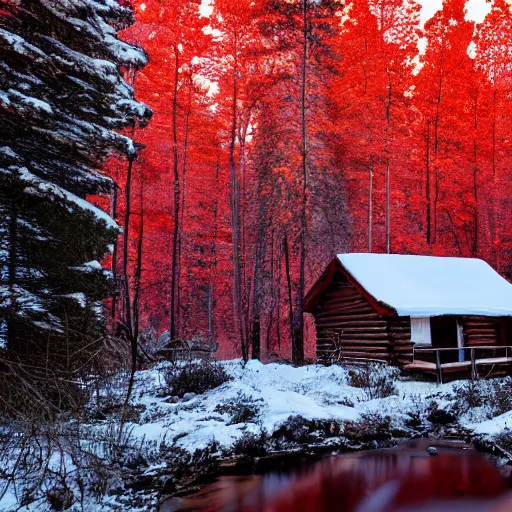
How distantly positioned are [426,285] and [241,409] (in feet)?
35.3

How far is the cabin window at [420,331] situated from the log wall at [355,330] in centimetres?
35

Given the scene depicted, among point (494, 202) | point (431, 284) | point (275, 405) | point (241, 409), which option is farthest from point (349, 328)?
point (494, 202)

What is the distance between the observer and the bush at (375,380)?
46.7 ft

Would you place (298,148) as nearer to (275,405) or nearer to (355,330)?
(355,330)

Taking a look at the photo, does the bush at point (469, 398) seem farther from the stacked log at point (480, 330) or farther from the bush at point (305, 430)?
the stacked log at point (480, 330)

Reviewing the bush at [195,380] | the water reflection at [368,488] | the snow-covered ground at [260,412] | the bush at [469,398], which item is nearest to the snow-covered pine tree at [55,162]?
the snow-covered ground at [260,412]

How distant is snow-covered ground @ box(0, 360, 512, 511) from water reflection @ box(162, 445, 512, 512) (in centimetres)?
102

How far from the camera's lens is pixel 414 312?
672 inches

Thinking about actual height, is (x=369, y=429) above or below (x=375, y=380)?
below

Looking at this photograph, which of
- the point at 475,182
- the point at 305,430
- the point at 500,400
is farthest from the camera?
the point at 475,182

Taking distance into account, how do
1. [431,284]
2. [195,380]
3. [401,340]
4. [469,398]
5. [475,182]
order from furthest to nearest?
[475,182]
[431,284]
[401,340]
[195,380]
[469,398]

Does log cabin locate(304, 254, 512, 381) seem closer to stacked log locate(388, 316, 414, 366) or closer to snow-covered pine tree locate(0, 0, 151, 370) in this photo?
stacked log locate(388, 316, 414, 366)

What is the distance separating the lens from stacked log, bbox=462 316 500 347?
1981cm

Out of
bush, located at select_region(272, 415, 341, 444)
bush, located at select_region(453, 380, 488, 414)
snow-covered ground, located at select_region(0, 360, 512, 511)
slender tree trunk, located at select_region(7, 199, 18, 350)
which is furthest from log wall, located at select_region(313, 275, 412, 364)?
slender tree trunk, located at select_region(7, 199, 18, 350)
